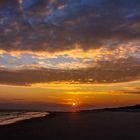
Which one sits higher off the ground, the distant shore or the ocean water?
the ocean water

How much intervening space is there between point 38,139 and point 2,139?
2697mm

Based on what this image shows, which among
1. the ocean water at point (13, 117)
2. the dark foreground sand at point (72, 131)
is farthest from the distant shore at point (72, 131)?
the ocean water at point (13, 117)

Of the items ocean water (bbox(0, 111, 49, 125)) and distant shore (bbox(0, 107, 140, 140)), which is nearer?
distant shore (bbox(0, 107, 140, 140))

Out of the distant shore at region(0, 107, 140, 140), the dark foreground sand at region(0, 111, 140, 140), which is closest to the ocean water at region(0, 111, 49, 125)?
the distant shore at region(0, 107, 140, 140)

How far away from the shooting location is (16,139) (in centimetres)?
2578

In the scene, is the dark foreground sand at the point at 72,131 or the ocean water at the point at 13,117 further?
the ocean water at the point at 13,117

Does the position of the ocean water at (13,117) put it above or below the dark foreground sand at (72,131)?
above

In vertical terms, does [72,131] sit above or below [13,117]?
below

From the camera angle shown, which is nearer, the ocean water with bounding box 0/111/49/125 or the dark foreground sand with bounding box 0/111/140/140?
the dark foreground sand with bounding box 0/111/140/140

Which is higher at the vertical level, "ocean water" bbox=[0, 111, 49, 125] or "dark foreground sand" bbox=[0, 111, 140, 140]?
"ocean water" bbox=[0, 111, 49, 125]

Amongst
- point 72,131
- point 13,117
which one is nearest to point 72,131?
point 72,131

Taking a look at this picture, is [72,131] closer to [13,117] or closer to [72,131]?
[72,131]

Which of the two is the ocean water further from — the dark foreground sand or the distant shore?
the dark foreground sand

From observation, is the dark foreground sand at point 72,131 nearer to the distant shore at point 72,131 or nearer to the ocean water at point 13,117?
the distant shore at point 72,131
